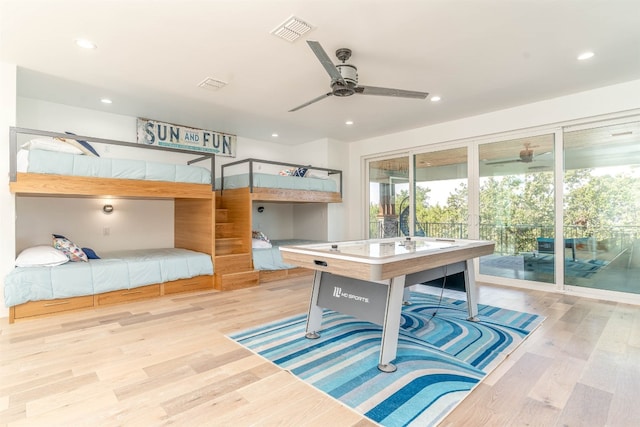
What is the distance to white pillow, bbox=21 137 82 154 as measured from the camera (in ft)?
10.6

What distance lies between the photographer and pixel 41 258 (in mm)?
3324

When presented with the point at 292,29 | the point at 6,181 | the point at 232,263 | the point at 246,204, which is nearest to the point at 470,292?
the point at 292,29

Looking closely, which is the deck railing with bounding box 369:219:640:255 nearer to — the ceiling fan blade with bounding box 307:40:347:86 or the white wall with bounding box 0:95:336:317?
the ceiling fan blade with bounding box 307:40:347:86

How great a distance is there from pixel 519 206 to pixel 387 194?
2358 mm

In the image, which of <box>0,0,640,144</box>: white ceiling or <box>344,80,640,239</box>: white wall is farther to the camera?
<box>344,80,640,239</box>: white wall

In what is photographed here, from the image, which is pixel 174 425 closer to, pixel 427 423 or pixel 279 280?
pixel 427 423

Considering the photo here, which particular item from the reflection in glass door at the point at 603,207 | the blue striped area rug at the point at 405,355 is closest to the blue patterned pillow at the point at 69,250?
the blue striped area rug at the point at 405,355

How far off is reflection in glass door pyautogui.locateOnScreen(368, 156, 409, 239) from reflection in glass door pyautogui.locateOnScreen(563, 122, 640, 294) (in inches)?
97.7

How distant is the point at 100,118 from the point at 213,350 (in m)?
4.08

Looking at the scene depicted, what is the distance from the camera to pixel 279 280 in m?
5.08

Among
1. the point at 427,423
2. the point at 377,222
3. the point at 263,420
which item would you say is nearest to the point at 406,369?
the point at 427,423

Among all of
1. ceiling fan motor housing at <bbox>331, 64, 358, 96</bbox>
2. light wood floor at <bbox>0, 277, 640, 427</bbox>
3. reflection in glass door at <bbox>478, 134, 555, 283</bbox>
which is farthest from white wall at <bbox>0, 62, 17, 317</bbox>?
reflection in glass door at <bbox>478, 134, 555, 283</bbox>

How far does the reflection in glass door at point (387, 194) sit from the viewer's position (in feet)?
19.7

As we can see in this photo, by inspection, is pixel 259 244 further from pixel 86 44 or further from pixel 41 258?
pixel 86 44
